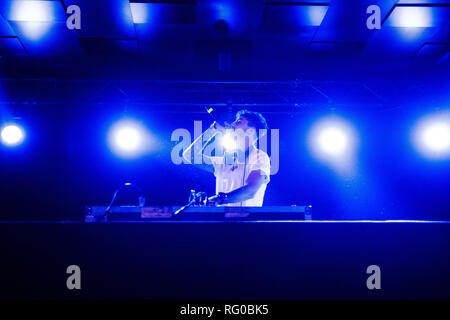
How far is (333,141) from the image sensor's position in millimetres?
5328

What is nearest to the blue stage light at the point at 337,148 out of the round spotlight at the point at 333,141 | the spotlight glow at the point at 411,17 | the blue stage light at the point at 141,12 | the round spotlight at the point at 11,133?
the round spotlight at the point at 333,141

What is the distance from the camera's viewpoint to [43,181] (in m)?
5.57

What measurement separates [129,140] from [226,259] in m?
4.53

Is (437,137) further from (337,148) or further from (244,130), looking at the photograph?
(244,130)

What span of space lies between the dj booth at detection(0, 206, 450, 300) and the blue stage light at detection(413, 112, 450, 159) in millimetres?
4828

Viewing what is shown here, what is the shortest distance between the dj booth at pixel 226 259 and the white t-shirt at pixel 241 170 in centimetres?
186

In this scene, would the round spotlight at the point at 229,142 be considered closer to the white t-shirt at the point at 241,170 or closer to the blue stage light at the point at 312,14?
the white t-shirt at the point at 241,170

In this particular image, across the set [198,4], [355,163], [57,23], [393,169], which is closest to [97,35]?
[57,23]

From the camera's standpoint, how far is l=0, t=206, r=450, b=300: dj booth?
946 mm

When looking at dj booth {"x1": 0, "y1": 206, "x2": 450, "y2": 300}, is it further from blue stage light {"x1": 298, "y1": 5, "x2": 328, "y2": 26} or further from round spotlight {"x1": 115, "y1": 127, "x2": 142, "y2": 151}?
round spotlight {"x1": 115, "y1": 127, "x2": 142, "y2": 151}

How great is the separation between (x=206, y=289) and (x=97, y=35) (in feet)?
11.9

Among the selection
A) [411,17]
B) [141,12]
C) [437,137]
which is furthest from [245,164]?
[437,137]

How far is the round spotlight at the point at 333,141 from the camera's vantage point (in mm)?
5309

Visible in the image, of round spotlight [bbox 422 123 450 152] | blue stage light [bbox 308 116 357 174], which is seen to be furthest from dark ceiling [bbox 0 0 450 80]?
blue stage light [bbox 308 116 357 174]
